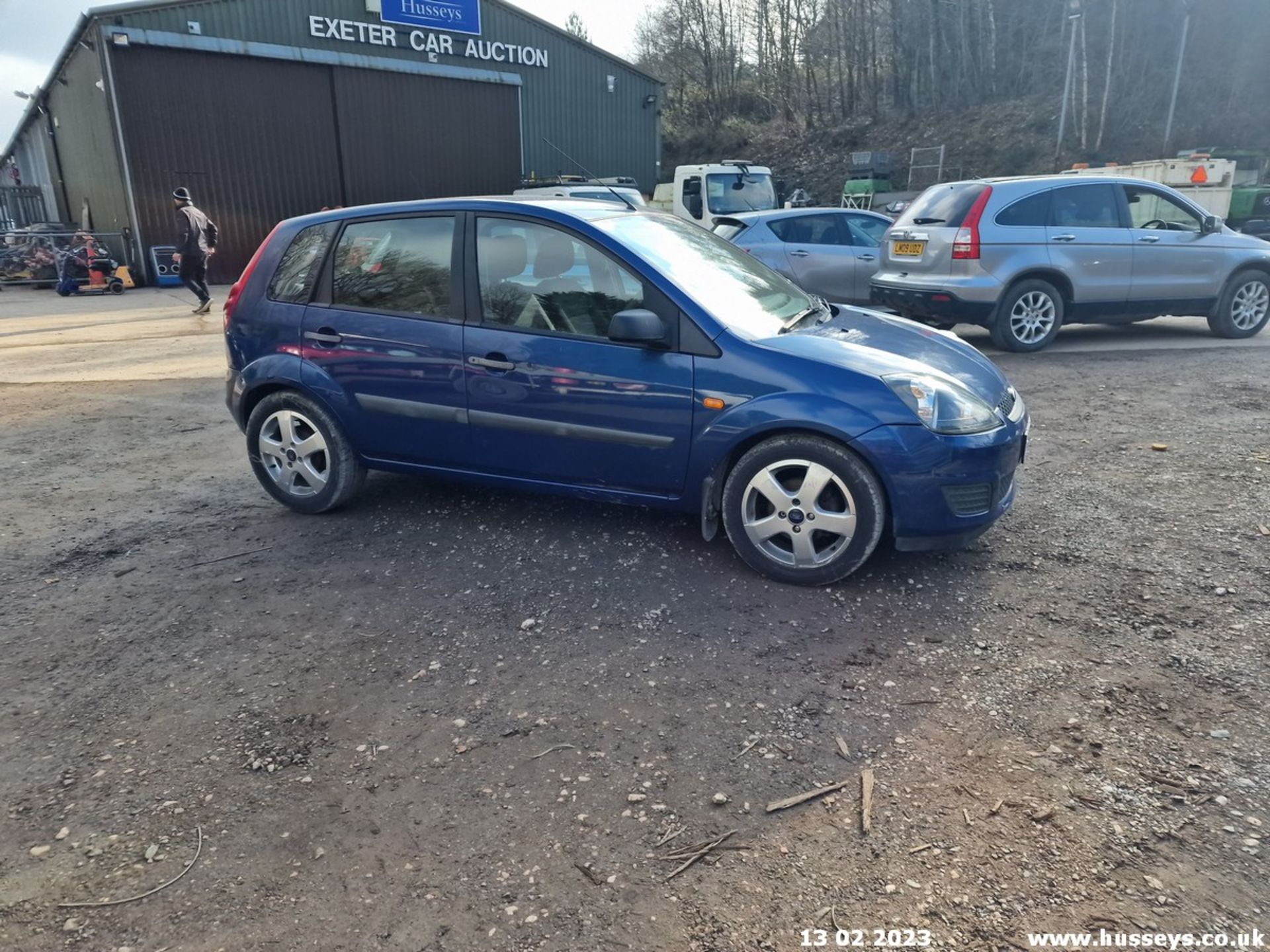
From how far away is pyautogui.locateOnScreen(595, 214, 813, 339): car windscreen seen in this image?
13.5ft

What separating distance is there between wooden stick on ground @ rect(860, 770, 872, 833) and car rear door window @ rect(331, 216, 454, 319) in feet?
9.74

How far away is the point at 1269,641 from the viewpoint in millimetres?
3307

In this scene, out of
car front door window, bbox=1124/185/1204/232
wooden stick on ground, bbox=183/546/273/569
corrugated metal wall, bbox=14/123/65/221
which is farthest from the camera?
corrugated metal wall, bbox=14/123/65/221

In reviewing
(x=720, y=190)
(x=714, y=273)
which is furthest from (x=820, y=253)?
(x=714, y=273)

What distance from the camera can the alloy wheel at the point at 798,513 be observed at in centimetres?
377

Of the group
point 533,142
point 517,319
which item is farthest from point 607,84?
point 517,319

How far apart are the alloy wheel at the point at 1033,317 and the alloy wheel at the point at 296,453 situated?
277 inches

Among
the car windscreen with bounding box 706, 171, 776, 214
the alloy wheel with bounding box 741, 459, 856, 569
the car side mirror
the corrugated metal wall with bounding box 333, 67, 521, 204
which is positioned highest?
the corrugated metal wall with bounding box 333, 67, 521, 204

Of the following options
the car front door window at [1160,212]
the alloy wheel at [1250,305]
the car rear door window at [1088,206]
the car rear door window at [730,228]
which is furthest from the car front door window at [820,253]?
the alloy wheel at [1250,305]

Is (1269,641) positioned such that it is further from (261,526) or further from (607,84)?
(607,84)

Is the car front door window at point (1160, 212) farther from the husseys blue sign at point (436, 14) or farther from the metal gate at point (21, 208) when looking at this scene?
the metal gate at point (21, 208)

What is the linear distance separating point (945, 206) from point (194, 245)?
1118 cm

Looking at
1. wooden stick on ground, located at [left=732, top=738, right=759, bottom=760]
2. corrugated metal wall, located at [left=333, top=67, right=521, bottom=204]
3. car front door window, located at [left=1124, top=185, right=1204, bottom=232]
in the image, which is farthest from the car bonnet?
corrugated metal wall, located at [left=333, top=67, right=521, bottom=204]

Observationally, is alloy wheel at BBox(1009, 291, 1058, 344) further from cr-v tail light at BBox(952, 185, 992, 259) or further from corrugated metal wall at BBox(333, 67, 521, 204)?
corrugated metal wall at BBox(333, 67, 521, 204)
